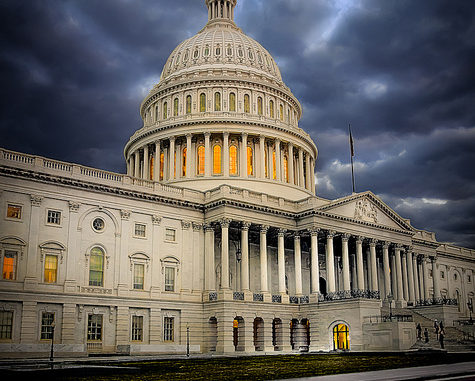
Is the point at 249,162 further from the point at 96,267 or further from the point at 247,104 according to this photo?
the point at 96,267

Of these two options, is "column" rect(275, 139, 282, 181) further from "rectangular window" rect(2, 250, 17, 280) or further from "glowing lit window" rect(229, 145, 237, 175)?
"rectangular window" rect(2, 250, 17, 280)

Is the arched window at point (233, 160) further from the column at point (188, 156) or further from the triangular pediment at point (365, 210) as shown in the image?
the triangular pediment at point (365, 210)

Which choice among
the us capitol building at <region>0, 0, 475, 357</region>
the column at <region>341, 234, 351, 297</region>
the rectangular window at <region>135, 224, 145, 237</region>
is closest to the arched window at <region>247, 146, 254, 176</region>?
the us capitol building at <region>0, 0, 475, 357</region>

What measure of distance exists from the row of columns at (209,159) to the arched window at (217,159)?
39.1 inches

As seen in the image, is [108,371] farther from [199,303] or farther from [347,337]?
[347,337]

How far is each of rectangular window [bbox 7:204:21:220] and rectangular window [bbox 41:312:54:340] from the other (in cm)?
821

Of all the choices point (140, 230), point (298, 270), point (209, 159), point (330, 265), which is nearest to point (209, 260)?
point (140, 230)

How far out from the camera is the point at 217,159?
7469cm

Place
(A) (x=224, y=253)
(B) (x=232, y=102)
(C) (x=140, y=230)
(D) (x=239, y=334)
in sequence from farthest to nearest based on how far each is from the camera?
(B) (x=232, y=102) < (A) (x=224, y=253) < (D) (x=239, y=334) < (C) (x=140, y=230)

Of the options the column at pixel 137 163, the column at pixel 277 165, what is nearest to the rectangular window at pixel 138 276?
the column at pixel 137 163

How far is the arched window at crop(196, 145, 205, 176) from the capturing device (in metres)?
73.8

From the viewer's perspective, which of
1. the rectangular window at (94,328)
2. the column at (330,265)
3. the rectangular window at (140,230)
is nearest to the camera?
the rectangular window at (94,328)

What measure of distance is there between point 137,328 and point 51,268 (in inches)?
381

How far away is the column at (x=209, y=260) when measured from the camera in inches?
2212
